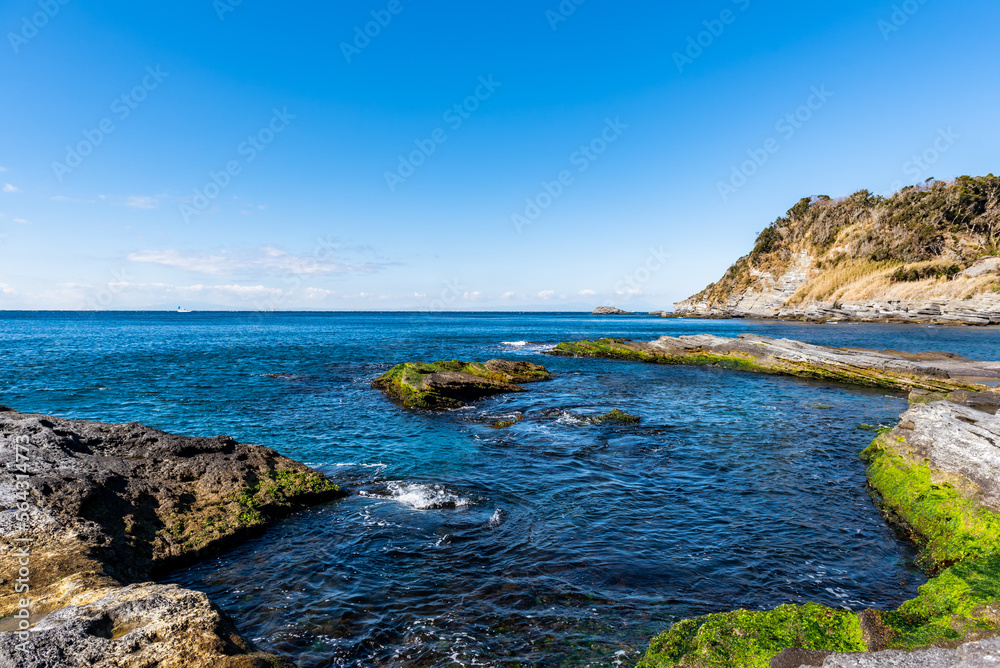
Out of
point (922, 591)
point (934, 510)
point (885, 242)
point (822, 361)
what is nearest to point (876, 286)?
point (885, 242)

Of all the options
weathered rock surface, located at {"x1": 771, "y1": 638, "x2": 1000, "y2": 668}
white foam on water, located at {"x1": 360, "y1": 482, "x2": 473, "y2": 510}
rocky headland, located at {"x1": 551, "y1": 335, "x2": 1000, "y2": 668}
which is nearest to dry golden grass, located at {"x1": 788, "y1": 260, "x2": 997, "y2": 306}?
rocky headland, located at {"x1": 551, "y1": 335, "x2": 1000, "y2": 668}

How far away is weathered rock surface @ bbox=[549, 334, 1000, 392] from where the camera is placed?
89.1 feet

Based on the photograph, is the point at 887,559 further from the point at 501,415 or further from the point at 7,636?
the point at 501,415

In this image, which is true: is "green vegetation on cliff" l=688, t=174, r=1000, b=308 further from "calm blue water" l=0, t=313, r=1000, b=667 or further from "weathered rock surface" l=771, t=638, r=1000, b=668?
"weathered rock surface" l=771, t=638, r=1000, b=668

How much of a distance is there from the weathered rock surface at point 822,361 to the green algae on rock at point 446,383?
1697 centimetres

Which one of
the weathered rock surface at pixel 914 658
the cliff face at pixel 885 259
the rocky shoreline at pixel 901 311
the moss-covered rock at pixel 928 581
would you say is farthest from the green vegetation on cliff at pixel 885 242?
the weathered rock surface at pixel 914 658

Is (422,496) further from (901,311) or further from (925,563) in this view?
(901,311)

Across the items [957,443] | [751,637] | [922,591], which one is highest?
[957,443]

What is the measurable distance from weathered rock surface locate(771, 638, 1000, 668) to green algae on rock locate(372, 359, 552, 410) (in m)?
19.7

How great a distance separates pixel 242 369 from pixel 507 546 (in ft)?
116

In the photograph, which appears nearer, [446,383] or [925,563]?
[925,563]

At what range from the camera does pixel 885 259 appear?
347 ft

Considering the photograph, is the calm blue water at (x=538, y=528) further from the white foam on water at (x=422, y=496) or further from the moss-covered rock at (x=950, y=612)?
the moss-covered rock at (x=950, y=612)

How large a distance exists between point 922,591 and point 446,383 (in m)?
20.9
